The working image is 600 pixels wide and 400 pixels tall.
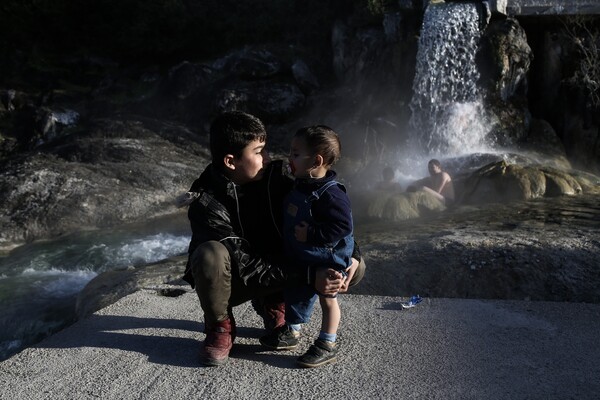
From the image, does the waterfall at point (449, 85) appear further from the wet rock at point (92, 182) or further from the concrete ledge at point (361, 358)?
the concrete ledge at point (361, 358)

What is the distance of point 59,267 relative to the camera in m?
7.44

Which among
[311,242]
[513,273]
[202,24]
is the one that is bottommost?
[513,273]

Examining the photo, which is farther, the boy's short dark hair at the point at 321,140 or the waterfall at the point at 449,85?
the waterfall at the point at 449,85

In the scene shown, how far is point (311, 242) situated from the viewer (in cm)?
276

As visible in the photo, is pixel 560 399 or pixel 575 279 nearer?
pixel 560 399

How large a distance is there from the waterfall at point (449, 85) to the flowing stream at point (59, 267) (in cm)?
645

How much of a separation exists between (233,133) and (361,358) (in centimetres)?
134

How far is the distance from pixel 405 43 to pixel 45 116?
9.44 metres

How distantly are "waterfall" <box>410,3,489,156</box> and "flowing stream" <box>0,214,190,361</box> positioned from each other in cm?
645

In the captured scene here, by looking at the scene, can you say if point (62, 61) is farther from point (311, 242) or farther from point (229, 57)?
point (311, 242)

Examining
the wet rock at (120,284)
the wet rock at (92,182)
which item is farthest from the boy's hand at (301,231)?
the wet rock at (92,182)

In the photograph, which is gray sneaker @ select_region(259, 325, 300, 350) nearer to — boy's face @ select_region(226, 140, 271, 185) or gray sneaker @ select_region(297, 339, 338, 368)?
gray sneaker @ select_region(297, 339, 338, 368)

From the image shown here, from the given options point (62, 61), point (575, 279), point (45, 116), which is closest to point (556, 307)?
point (575, 279)

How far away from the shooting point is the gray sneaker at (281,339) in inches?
117
